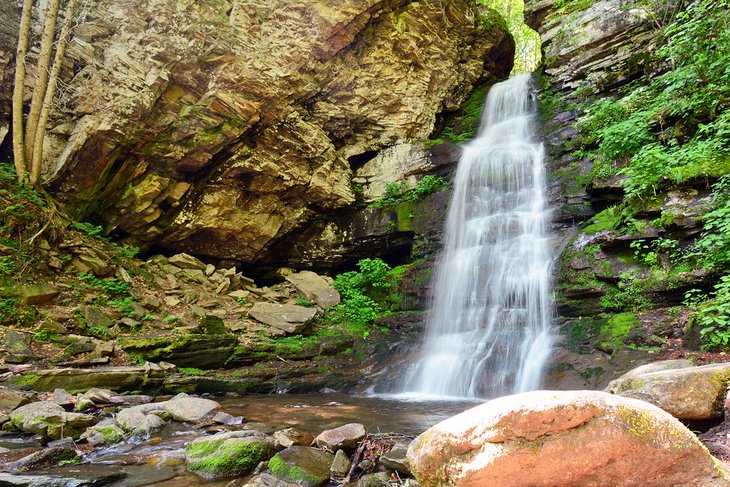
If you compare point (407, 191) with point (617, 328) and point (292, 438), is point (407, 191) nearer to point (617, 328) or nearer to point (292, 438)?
point (617, 328)

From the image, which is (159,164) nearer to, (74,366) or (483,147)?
(74,366)

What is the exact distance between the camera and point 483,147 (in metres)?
14.4

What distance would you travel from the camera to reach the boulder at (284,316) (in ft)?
33.6

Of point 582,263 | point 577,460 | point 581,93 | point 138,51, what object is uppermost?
point 581,93

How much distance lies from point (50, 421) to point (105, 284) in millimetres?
5412

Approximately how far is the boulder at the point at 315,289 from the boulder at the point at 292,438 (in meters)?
7.59

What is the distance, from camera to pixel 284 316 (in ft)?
34.7

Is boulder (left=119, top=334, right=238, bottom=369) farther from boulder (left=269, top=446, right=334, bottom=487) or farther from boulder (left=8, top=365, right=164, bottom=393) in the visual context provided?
boulder (left=269, top=446, right=334, bottom=487)

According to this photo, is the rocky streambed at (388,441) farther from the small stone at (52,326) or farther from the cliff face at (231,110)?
the cliff face at (231,110)

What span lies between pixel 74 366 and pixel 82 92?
275 inches

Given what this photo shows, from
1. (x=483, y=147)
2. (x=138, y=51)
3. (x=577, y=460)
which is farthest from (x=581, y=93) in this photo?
(x=577, y=460)

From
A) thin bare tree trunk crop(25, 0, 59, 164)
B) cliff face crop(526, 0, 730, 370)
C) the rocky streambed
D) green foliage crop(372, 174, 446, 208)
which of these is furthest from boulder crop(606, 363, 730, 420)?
thin bare tree trunk crop(25, 0, 59, 164)

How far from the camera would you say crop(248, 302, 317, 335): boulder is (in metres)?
10.2

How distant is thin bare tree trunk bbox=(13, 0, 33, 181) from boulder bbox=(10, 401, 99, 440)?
685 centimetres
